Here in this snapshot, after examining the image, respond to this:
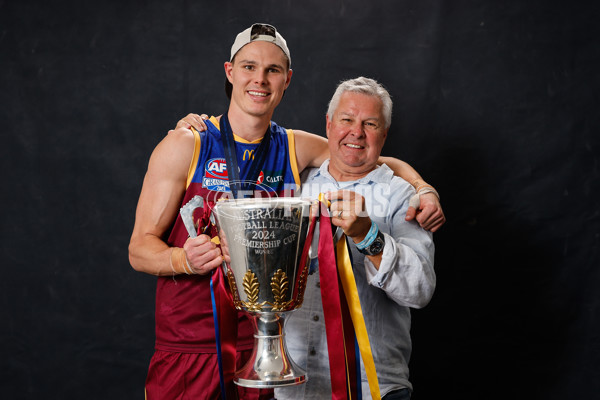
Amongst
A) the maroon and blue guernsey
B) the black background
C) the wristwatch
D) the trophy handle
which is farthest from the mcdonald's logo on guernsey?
the black background

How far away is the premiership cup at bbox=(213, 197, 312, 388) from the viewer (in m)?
1.57

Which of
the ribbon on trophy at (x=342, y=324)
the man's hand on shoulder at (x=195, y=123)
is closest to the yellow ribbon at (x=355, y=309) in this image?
the ribbon on trophy at (x=342, y=324)

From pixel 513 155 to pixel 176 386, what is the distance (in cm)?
184

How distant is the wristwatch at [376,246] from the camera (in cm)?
168

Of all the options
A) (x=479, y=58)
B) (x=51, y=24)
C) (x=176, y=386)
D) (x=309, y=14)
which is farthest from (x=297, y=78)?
(x=176, y=386)

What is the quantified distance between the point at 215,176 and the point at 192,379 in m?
0.70

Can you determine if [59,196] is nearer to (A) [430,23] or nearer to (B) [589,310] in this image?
(A) [430,23]

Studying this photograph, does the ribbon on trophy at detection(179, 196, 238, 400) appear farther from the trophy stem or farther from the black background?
the black background

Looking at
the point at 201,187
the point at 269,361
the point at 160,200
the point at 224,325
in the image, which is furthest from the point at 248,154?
the point at 269,361

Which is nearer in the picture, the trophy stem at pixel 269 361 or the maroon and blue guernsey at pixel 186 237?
the trophy stem at pixel 269 361

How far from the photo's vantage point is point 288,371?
166cm

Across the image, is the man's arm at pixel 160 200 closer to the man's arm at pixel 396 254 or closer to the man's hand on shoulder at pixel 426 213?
the man's arm at pixel 396 254

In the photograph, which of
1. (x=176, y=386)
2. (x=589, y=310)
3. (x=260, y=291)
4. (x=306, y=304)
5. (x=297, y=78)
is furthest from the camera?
(x=297, y=78)

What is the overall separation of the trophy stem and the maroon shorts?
1.37 ft
